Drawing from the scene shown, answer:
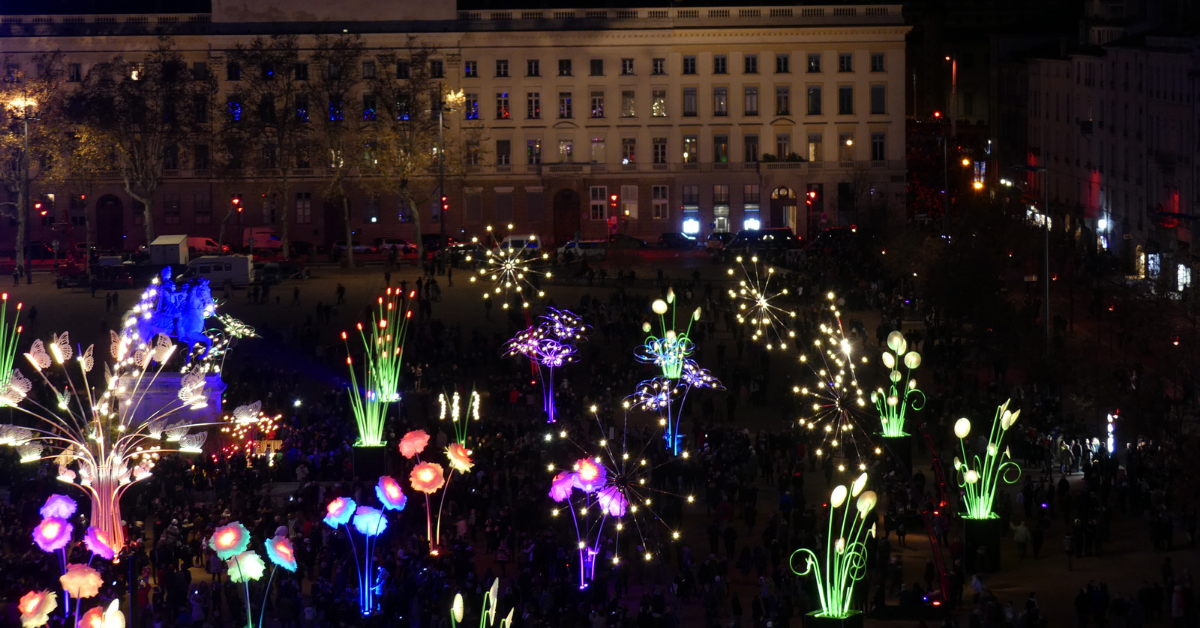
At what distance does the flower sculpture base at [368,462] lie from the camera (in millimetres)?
39250

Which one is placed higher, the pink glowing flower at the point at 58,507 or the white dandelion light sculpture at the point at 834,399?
the white dandelion light sculpture at the point at 834,399

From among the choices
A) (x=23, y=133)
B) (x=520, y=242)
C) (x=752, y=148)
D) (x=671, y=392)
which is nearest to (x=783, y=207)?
(x=752, y=148)

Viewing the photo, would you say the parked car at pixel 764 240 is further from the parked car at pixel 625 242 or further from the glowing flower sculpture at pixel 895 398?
the glowing flower sculpture at pixel 895 398

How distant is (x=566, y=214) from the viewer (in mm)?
83375

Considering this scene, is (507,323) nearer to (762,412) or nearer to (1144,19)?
(762,412)

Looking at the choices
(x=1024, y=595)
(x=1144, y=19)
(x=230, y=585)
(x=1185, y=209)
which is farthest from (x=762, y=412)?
(x=1144, y=19)

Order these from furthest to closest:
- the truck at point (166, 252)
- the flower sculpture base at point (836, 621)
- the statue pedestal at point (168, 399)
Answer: the truck at point (166, 252) → the statue pedestal at point (168, 399) → the flower sculpture base at point (836, 621)

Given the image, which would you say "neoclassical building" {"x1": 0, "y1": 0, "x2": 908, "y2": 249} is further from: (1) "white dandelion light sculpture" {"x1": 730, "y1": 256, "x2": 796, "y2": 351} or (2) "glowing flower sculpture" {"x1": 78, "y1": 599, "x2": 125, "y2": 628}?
(2) "glowing flower sculpture" {"x1": 78, "y1": 599, "x2": 125, "y2": 628}

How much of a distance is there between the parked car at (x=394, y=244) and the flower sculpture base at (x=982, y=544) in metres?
46.4

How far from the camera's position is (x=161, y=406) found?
43.2 meters

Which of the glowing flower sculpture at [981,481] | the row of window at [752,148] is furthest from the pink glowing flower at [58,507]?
the row of window at [752,148]

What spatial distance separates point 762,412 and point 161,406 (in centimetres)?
1430

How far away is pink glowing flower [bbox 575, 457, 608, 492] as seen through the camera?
33.0 m

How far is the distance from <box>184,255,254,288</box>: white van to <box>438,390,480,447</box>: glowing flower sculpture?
18.3 metres
